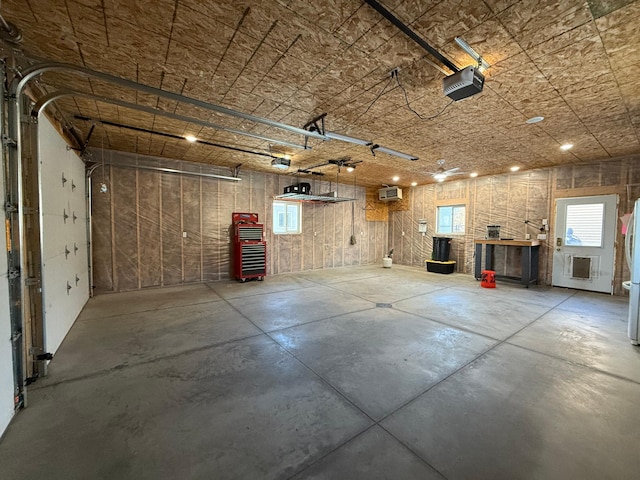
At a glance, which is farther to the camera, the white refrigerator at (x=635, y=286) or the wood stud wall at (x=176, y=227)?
the wood stud wall at (x=176, y=227)

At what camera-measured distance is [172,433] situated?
64.7 inches

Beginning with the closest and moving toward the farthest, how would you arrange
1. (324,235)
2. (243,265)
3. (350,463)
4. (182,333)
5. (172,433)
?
(350,463)
(172,433)
(182,333)
(243,265)
(324,235)

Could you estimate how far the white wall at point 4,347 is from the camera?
5.45 feet

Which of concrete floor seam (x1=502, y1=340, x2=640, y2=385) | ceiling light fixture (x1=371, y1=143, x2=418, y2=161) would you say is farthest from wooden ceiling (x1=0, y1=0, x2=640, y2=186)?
concrete floor seam (x1=502, y1=340, x2=640, y2=385)

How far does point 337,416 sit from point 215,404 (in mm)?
899

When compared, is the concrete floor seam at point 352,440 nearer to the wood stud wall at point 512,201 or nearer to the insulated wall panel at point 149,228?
the insulated wall panel at point 149,228

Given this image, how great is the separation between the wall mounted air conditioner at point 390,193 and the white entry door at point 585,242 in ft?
13.0

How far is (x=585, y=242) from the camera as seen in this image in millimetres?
5594

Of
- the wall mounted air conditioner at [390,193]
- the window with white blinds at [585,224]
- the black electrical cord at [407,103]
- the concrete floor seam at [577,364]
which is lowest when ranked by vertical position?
the concrete floor seam at [577,364]

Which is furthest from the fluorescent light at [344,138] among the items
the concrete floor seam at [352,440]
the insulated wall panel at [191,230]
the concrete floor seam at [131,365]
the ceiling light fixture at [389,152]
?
the insulated wall panel at [191,230]

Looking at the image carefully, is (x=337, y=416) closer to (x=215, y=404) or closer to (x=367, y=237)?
(x=215, y=404)

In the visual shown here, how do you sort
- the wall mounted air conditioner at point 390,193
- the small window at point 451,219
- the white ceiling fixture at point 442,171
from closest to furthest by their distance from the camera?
the white ceiling fixture at point 442,171
the small window at point 451,219
the wall mounted air conditioner at point 390,193

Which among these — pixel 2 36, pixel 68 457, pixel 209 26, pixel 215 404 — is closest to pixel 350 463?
pixel 215 404

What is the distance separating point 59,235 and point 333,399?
343cm
